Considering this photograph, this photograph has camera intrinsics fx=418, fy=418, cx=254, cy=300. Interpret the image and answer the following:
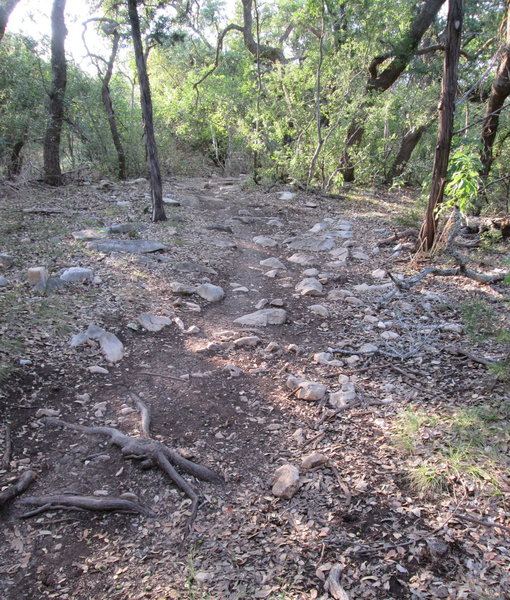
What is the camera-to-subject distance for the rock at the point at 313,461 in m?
2.56

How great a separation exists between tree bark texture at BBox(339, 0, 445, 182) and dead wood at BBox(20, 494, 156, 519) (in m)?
9.87

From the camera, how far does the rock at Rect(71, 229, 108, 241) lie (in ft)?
21.2

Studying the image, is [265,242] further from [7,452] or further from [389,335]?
[7,452]

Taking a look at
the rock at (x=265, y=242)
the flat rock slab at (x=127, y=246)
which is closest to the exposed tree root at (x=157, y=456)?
the flat rock slab at (x=127, y=246)

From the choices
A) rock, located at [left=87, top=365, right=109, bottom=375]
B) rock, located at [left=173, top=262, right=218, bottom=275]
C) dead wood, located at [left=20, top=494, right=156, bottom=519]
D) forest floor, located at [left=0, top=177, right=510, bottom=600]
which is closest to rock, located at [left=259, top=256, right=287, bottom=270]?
forest floor, located at [left=0, top=177, right=510, bottom=600]

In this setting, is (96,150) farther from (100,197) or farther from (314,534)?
(314,534)

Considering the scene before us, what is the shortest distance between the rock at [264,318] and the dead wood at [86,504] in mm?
2522

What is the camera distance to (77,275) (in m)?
4.98

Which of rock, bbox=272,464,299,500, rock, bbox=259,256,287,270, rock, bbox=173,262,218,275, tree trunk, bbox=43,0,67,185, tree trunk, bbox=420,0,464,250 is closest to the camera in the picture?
rock, bbox=272,464,299,500

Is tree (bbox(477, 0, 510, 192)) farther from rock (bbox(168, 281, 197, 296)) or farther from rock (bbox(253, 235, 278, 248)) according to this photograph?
rock (bbox(168, 281, 197, 296))

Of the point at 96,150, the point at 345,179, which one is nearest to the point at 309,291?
the point at 345,179

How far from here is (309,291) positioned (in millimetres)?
5406

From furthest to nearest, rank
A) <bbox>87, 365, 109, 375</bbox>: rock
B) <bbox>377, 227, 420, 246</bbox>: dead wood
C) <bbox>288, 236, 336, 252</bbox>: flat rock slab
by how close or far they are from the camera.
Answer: <bbox>288, 236, 336, 252</bbox>: flat rock slab
<bbox>377, 227, 420, 246</bbox>: dead wood
<bbox>87, 365, 109, 375</bbox>: rock

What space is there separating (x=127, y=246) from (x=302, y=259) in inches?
108
